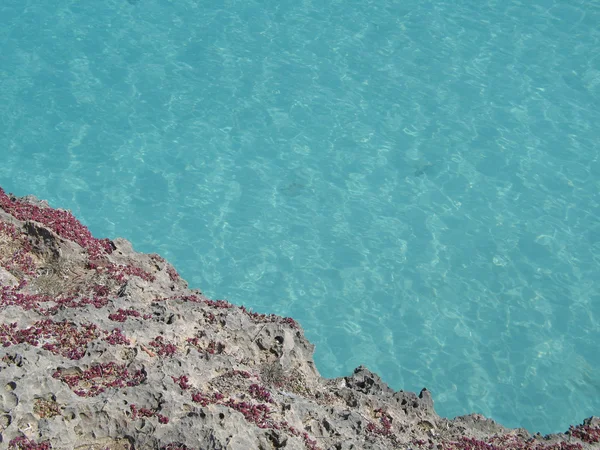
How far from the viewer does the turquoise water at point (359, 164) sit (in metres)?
22.6

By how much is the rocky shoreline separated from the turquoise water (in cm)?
697

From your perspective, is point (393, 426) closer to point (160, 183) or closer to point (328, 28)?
point (160, 183)

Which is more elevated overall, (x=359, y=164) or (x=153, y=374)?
(x=359, y=164)

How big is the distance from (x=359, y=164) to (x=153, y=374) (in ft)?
55.5

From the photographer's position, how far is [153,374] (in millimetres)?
11828

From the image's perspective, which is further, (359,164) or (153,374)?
(359,164)

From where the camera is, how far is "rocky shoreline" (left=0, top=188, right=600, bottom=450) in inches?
422

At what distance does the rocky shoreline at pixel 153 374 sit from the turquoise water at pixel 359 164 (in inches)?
274

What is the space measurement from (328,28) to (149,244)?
46.6ft

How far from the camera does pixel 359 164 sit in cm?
2752

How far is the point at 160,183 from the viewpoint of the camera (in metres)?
26.0

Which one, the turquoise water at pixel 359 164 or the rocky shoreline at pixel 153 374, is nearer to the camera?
the rocky shoreline at pixel 153 374

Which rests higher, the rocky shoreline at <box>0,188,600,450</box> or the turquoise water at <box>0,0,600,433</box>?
the turquoise water at <box>0,0,600,433</box>

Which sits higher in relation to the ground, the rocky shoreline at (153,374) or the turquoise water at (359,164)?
the turquoise water at (359,164)
